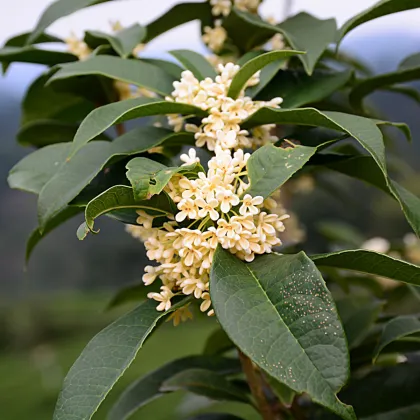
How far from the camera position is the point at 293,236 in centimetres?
105

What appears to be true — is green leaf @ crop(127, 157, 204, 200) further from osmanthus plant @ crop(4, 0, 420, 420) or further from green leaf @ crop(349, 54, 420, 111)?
green leaf @ crop(349, 54, 420, 111)

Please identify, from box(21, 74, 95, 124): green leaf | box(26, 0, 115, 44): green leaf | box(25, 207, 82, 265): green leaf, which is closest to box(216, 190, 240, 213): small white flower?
box(25, 207, 82, 265): green leaf

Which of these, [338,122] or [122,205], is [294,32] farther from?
[122,205]

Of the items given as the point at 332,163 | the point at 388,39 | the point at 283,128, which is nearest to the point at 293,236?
the point at 283,128

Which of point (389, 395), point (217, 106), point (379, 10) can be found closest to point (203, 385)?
point (389, 395)

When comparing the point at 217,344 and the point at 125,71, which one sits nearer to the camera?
the point at 125,71

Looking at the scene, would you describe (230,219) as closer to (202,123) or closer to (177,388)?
(202,123)

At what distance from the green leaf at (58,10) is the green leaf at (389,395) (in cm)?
50

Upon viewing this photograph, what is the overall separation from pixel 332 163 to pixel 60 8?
34 cm

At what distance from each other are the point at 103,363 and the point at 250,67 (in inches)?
10.6

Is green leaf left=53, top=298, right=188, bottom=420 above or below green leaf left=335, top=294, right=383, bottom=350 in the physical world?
above

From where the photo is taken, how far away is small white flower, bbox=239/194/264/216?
0.47 m

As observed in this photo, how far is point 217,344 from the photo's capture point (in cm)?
83

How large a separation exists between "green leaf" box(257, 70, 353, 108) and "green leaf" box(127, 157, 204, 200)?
19 centimetres
